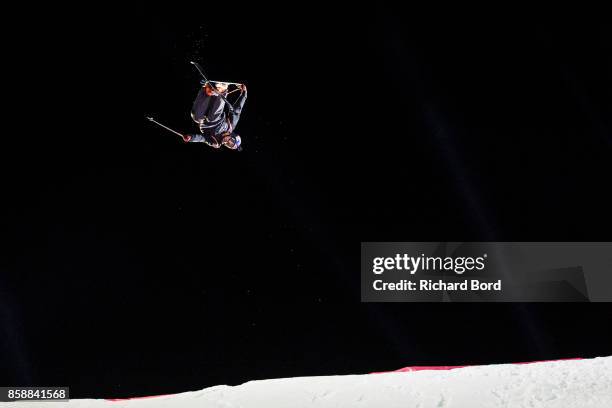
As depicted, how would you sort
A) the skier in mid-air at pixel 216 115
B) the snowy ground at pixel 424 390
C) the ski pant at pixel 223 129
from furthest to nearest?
the snowy ground at pixel 424 390 < the ski pant at pixel 223 129 < the skier in mid-air at pixel 216 115

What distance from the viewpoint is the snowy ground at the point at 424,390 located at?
414 centimetres

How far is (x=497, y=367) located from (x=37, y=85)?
13.6ft

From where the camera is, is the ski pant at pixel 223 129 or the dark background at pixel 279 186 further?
the dark background at pixel 279 186

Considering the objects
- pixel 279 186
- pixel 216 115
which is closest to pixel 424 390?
pixel 279 186

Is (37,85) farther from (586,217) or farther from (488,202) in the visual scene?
(586,217)

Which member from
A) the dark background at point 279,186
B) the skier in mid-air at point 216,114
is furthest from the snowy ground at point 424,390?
the skier in mid-air at point 216,114

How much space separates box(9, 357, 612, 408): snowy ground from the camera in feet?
13.6

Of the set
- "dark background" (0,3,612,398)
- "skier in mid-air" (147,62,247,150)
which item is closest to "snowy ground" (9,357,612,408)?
"dark background" (0,3,612,398)

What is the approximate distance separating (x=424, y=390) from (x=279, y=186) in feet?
6.28

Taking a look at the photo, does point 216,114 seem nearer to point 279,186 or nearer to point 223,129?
point 223,129

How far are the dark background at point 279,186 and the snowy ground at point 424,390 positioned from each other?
11 centimetres

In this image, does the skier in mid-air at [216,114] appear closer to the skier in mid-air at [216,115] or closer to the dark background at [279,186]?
the skier in mid-air at [216,115]

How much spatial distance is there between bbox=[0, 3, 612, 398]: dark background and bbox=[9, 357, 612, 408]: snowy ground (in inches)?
4.2

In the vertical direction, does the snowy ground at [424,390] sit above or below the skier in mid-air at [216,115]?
below
